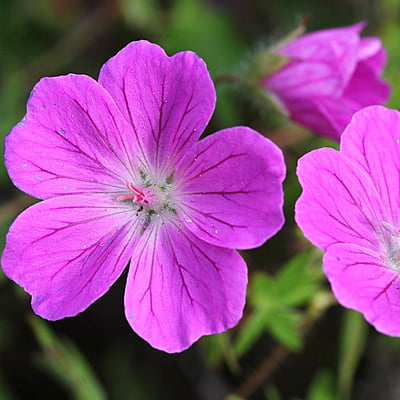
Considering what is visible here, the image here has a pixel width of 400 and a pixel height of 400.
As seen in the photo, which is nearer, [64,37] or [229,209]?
[229,209]

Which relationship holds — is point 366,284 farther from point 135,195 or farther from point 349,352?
point 349,352

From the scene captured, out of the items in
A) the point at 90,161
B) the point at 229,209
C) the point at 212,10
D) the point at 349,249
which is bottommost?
the point at 212,10

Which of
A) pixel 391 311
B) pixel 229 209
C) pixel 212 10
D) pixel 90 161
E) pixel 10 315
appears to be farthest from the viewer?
pixel 212 10

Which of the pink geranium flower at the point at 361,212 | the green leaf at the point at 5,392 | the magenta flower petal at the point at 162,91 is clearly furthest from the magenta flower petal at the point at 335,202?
the green leaf at the point at 5,392

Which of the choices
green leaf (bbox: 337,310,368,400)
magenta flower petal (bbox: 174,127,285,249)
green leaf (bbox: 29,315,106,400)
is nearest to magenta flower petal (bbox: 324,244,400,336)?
magenta flower petal (bbox: 174,127,285,249)

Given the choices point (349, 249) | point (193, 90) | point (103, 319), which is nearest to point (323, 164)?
point (349, 249)

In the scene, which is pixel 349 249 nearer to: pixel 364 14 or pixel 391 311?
pixel 391 311
